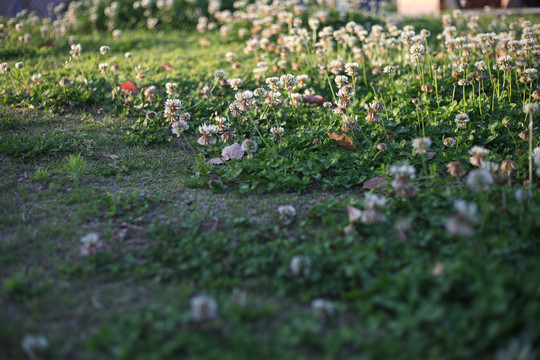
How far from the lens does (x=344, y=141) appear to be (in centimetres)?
313

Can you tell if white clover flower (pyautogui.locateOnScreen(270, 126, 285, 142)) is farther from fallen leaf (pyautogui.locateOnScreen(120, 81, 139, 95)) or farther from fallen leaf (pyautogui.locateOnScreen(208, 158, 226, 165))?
fallen leaf (pyautogui.locateOnScreen(120, 81, 139, 95))

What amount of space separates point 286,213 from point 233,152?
0.87 m

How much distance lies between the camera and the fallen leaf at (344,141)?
3099 mm

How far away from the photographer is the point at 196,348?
1642 millimetres

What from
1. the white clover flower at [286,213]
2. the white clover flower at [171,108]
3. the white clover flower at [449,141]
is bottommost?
the white clover flower at [286,213]

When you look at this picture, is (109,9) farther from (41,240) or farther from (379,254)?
(379,254)

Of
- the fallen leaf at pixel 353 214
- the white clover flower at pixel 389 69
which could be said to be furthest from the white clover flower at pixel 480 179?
the white clover flower at pixel 389 69

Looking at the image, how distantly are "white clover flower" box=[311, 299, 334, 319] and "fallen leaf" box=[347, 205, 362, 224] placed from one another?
1.89 ft

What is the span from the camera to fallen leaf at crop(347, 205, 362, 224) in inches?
89.6

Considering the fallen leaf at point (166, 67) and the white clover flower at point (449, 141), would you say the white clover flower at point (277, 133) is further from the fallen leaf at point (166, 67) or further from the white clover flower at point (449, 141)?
the fallen leaf at point (166, 67)

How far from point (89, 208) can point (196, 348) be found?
1.28 meters

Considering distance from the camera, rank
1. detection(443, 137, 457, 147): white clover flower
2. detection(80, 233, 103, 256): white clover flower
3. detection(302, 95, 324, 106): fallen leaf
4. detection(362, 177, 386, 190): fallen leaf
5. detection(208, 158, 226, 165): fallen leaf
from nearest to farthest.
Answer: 1. detection(80, 233, 103, 256): white clover flower
2. detection(362, 177, 386, 190): fallen leaf
3. detection(443, 137, 457, 147): white clover flower
4. detection(208, 158, 226, 165): fallen leaf
5. detection(302, 95, 324, 106): fallen leaf

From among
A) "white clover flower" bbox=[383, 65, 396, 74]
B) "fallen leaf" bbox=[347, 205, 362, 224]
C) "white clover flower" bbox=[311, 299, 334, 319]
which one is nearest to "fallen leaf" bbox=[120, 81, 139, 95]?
"white clover flower" bbox=[383, 65, 396, 74]

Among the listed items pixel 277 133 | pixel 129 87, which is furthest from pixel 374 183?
pixel 129 87
